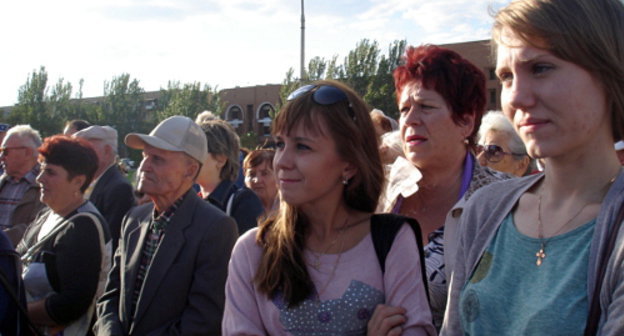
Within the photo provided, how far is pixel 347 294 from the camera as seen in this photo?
213cm

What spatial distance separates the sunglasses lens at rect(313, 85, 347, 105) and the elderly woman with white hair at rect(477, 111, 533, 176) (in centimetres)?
262

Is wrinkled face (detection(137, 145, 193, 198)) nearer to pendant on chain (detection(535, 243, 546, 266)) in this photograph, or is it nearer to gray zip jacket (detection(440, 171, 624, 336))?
gray zip jacket (detection(440, 171, 624, 336))

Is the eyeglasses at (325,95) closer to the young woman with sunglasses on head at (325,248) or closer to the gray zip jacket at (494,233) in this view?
the young woman with sunglasses on head at (325,248)

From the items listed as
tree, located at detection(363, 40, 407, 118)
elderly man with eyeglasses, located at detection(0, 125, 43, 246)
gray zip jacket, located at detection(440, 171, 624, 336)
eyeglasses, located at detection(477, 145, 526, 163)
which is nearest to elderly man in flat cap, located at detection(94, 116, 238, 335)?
gray zip jacket, located at detection(440, 171, 624, 336)

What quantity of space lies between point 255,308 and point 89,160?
9.50 ft

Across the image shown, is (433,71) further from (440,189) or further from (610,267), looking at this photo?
(610,267)

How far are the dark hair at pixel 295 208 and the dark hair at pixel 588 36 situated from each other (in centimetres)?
99

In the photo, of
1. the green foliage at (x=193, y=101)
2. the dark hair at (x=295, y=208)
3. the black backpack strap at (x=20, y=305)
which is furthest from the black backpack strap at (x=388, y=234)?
the green foliage at (x=193, y=101)

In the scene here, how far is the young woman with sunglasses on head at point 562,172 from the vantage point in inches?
51.9

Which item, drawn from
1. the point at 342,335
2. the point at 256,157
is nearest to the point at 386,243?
the point at 342,335

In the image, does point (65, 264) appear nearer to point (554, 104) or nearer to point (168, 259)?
point (168, 259)

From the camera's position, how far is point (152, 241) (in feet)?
11.5

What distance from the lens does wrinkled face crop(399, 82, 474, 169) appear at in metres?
2.66

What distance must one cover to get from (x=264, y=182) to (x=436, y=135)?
3103 millimetres
